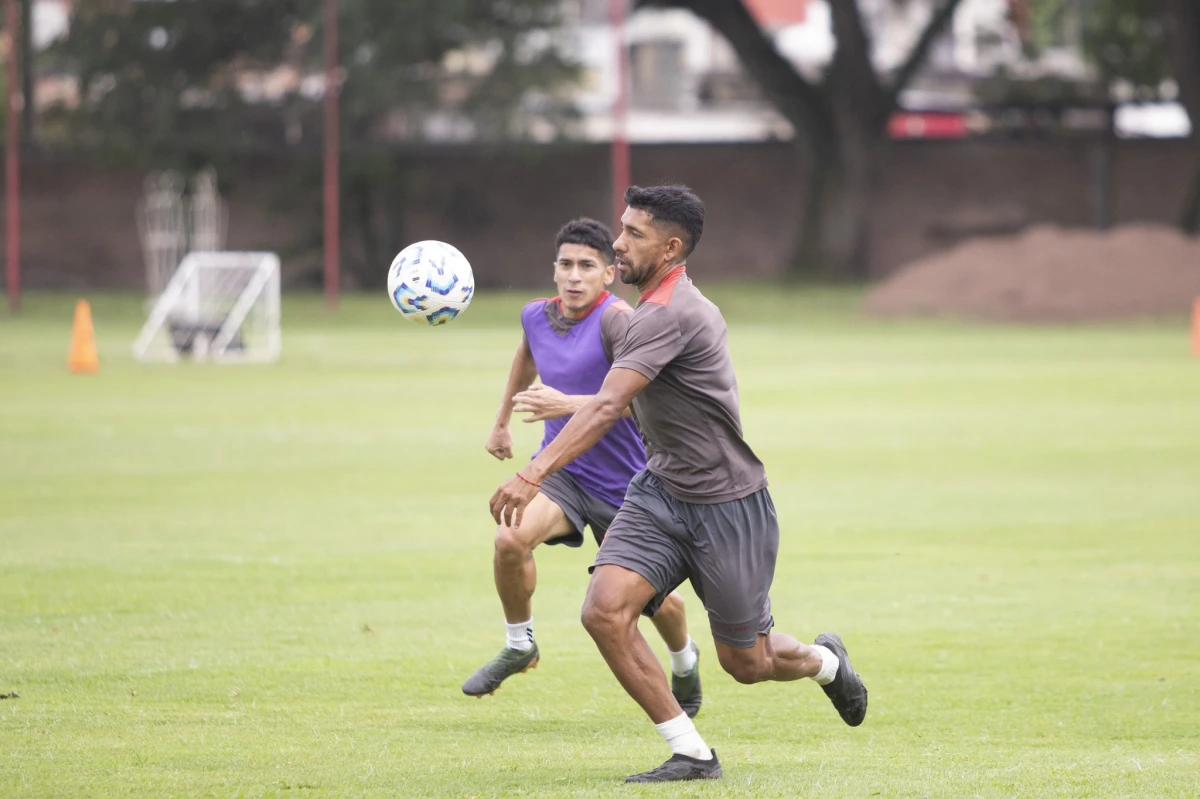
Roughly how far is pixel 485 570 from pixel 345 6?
114ft

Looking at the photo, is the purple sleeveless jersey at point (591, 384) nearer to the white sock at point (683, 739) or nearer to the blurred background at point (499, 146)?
the white sock at point (683, 739)

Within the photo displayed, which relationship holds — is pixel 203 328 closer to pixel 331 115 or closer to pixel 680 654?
pixel 331 115

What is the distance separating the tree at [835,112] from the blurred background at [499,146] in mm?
68

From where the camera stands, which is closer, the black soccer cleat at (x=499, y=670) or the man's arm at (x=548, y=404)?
the man's arm at (x=548, y=404)

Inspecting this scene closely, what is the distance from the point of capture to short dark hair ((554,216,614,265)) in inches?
318

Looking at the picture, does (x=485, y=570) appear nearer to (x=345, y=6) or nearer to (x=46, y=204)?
(x=345, y=6)

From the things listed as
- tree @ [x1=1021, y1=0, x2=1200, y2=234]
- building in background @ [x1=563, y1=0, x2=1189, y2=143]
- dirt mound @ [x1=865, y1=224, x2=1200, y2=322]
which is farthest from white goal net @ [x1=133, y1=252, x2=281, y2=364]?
building in background @ [x1=563, y1=0, x2=1189, y2=143]

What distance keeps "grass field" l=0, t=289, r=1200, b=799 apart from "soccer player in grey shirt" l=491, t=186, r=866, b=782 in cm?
40

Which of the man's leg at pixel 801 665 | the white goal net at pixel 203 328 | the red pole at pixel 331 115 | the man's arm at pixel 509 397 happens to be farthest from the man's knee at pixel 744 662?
the red pole at pixel 331 115

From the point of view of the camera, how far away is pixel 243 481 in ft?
49.5

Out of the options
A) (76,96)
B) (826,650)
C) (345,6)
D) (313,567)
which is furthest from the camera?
(76,96)

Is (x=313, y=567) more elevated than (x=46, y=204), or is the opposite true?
(x=313, y=567)

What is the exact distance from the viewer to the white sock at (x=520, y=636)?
7.90 meters

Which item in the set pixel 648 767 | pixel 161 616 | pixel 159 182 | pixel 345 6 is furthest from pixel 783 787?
pixel 159 182
